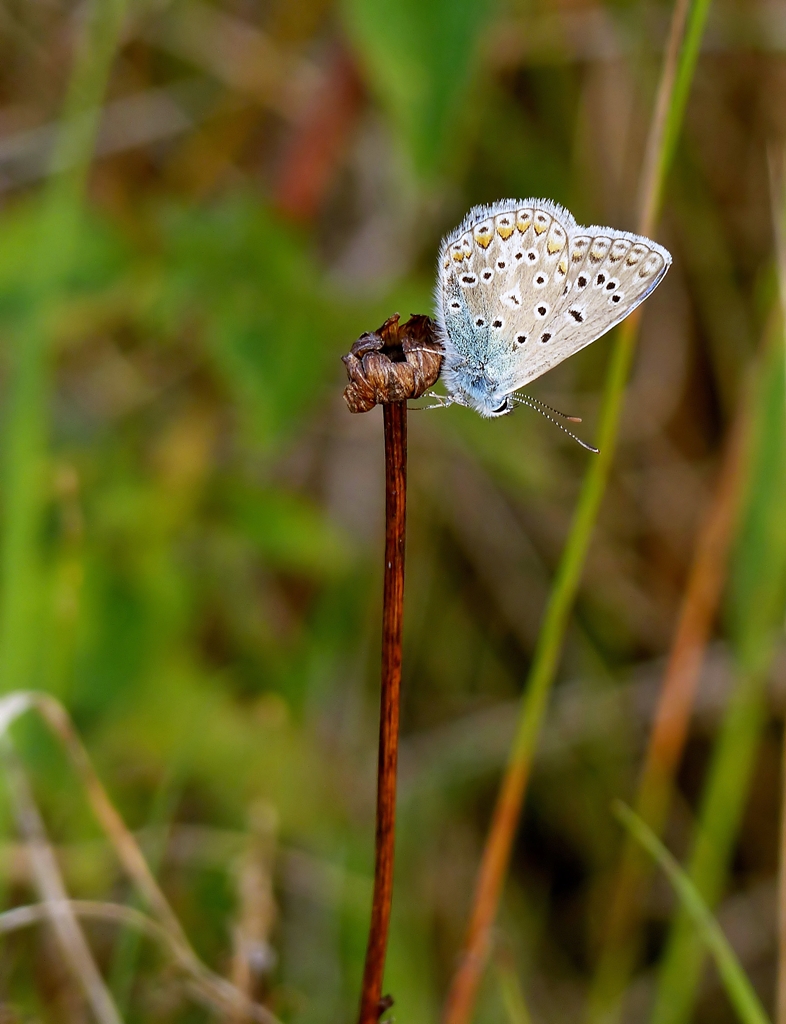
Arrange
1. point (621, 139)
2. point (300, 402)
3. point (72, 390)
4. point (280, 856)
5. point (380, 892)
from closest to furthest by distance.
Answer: point (380, 892), point (300, 402), point (280, 856), point (72, 390), point (621, 139)

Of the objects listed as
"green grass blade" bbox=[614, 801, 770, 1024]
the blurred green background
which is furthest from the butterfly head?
"green grass blade" bbox=[614, 801, 770, 1024]

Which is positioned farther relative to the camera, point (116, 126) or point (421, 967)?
point (116, 126)

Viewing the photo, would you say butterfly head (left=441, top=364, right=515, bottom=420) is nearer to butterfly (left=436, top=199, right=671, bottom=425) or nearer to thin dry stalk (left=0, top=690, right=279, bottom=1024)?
butterfly (left=436, top=199, right=671, bottom=425)

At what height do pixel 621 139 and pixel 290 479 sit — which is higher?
pixel 621 139

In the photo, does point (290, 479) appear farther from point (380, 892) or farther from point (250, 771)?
point (380, 892)

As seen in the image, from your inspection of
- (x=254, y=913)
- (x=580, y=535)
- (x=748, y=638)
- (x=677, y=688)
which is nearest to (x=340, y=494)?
(x=677, y=688)

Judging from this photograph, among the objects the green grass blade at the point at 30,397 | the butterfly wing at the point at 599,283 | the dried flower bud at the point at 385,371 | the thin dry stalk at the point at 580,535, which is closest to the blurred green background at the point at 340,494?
the green grass blade at the point at 30,397

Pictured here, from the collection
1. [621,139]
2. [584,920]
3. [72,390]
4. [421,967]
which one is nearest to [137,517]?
[72,390]
